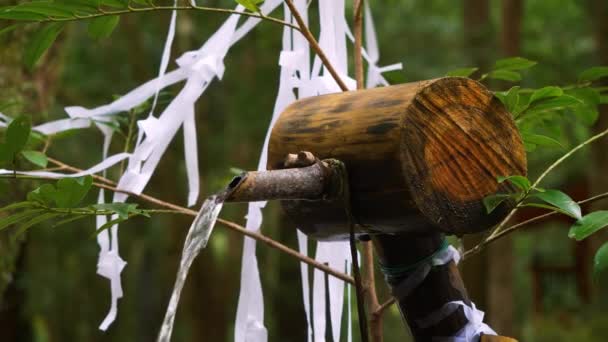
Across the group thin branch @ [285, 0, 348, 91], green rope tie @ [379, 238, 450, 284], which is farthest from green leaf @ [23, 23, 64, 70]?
green rope tie @ [379, 238, 450, 284]

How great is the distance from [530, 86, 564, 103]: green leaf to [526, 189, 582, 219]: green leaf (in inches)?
6.8

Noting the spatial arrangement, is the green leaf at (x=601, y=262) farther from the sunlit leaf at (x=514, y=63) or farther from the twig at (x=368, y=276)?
the sunlit leaf at (x=514, y=63)

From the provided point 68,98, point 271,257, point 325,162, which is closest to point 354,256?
point 325,162

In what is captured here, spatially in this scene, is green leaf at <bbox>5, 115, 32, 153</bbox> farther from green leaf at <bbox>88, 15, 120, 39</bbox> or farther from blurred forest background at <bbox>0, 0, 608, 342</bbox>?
blurred forest background at <bbox>0, 0, 608, 342</bbox>

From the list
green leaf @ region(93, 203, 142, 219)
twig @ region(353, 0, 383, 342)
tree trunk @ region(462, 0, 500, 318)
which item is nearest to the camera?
green leaf @ region(93, 203, 142, 219)

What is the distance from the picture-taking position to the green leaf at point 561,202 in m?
0.95

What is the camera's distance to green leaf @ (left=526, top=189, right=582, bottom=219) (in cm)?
95

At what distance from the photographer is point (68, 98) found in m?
5.31

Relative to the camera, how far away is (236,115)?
644 centimetres

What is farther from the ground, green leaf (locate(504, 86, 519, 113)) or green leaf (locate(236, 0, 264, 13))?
green leaf (locate(236, 0, 264, 13))

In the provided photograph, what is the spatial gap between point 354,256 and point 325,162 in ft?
0.45

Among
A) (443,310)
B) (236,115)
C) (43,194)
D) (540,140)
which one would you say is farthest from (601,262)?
(236,115)

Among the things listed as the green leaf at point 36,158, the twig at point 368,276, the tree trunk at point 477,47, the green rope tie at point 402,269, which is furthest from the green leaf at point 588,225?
the tree trunk at point 477,47

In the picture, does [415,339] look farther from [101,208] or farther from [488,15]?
[488,15]
